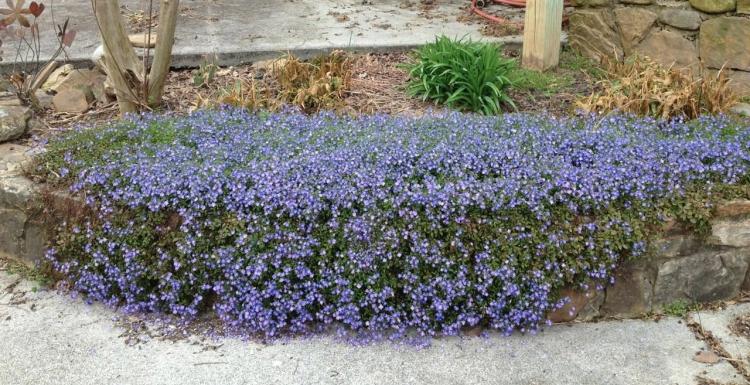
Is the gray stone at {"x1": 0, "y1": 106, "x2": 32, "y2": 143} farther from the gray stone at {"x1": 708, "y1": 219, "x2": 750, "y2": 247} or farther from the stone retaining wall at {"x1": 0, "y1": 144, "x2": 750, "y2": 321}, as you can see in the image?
the gray stone at {"x1": 708, "y1": 219, "x2": 750, "y2": 247}

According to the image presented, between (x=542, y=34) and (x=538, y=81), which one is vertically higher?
(x=542, y=34)

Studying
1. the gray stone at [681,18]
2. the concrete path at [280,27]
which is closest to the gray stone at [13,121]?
the concrete path at [280,27]

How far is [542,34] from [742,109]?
53.1 inches

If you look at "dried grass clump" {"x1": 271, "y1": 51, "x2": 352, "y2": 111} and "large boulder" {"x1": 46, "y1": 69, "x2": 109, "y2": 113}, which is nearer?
"dried grass clump" {"x1": 271, "y1": 51, "x2": 352, "y2": 111}

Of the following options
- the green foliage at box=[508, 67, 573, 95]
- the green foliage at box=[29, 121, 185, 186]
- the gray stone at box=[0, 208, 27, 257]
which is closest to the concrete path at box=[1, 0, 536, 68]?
the green foliage at box=[508, 67, 573, 95]

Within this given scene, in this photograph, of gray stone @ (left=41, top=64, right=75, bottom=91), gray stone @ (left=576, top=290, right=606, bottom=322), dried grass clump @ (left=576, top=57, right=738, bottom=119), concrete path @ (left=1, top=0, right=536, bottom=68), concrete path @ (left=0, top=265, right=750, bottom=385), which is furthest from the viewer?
concrete path @ (left=1, top=0, right=536, bottom=68)

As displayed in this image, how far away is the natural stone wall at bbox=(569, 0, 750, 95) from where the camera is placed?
4309 millimetres

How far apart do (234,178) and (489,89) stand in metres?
1.87

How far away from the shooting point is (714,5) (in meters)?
4.34

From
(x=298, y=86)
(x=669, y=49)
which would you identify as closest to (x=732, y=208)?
(x=669, y=49)

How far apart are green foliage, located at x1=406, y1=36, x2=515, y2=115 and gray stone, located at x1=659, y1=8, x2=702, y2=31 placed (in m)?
1.07

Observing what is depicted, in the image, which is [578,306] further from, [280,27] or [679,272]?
[280,27]

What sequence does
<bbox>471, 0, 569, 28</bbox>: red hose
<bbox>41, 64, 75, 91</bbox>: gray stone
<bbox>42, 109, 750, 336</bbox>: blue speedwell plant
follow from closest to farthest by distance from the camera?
<bbox>42, 109, 750, 336</bbox>: blue speedwell plant < <bbox>41, 64, 75, 91</bbox>: gray stone < <bbox>471, 0, 569, 28</bbox>: red hose

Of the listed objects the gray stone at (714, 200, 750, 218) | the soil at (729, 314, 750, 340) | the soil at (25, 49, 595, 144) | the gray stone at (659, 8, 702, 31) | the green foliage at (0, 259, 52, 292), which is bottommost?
the soil at (729, 314, 750, 340)
